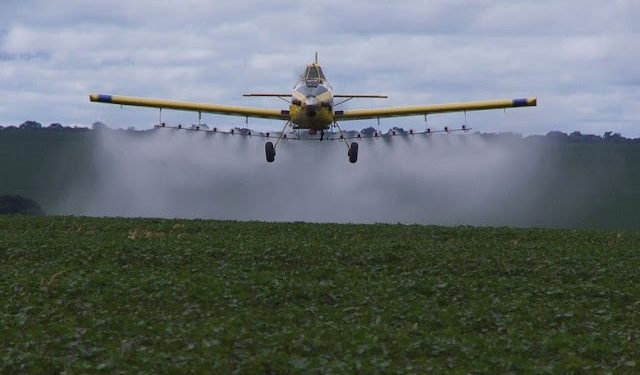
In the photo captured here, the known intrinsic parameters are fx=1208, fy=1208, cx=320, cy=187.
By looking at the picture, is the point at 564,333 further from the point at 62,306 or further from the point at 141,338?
the point at 62,306

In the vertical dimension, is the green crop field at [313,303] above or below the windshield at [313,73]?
below

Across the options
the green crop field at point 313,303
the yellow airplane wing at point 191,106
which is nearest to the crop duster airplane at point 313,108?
the yellow airplane wing at point 191,106

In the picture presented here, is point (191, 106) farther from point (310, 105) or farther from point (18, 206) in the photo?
point (18, 206)

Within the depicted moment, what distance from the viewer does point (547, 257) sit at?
35156 millimetres

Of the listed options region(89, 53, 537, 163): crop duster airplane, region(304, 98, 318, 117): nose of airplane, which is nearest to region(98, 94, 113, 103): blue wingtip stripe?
region(89, 53, 537, 163): crop duster airplane

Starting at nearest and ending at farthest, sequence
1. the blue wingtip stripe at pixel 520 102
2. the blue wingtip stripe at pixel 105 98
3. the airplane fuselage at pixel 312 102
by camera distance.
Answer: the airplane fuselage at pixel 312 102, the blue wingtip stripe at pixel 520 102, the blue wingtip stripe at pixel 105 98

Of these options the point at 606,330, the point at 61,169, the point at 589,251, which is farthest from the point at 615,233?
the point at 61,169

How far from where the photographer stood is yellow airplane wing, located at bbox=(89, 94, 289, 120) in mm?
60156

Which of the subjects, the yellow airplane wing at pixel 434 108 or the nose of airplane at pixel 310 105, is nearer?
the nose of airplane at pixel 310 105

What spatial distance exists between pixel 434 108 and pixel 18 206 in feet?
177

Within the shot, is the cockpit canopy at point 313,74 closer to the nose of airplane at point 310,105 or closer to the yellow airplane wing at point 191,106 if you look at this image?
the nose of airplane at point 310,105

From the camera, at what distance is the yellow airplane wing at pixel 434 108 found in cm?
5847

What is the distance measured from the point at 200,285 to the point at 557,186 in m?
94.8

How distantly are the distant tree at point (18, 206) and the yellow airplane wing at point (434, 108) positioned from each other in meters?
49.9
